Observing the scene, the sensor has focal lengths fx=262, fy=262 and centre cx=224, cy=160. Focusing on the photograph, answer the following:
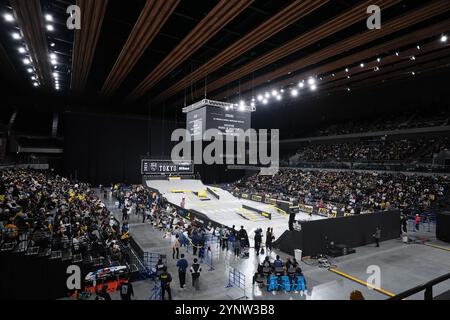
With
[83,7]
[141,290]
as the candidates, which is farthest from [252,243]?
[83,7]

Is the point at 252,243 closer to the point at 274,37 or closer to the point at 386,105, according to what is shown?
the point at 274,37

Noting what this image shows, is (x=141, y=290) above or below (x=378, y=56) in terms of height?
below

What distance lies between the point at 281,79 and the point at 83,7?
47.2 feet

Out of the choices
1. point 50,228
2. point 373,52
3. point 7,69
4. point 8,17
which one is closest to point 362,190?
point 373,52

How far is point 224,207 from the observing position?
924 inches

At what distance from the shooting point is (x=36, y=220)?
30.4 feet

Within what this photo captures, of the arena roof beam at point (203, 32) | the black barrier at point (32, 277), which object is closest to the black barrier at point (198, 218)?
the black barrier at point (32, 277)

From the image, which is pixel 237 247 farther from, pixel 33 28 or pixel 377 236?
pixel 33 28

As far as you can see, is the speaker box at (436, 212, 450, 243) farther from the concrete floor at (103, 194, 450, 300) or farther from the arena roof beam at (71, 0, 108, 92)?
the arena roof beam at (71, 0, 108, 92)

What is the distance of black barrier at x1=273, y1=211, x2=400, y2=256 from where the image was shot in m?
11.4

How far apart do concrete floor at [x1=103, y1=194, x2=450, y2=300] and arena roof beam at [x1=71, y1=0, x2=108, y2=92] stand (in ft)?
34.7

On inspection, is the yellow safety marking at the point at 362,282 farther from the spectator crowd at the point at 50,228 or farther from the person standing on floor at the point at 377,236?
the spectator crowd at the point at 50,228

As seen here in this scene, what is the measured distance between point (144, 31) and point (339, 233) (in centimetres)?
1337
